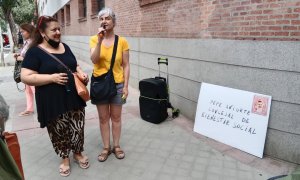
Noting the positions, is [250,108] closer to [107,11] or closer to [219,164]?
[219,164]

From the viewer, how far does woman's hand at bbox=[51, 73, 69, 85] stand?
3068 millimetres

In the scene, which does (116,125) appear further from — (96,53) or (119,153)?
(96,53)

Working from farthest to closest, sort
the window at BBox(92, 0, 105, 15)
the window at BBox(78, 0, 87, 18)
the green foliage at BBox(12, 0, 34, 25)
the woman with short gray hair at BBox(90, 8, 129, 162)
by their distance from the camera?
the green foliage at BBox(12, 0, 34, 25), the window at BBox(78, 0, 87, 18), the window at BBox(92, 0, 105, 15), the woman with short gray hair at BBox(90, 8, 129, 162)

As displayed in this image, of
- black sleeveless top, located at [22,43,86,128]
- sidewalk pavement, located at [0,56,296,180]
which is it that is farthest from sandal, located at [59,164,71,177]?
black sleeveless top, located at [22,43,86,128]

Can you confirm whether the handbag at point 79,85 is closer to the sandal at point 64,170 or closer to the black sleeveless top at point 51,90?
the black sleeveless top at point 51,90

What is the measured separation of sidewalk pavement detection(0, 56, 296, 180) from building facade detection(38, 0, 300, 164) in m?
0.41

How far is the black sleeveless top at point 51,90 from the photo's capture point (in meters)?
3.06

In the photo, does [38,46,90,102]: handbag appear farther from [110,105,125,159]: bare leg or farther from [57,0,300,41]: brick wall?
[57,0,300,41]: brick wall

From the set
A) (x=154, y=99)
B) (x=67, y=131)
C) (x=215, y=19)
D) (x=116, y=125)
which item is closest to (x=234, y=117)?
(x=154, y=99)

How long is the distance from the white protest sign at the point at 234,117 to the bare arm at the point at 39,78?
240 centimetres

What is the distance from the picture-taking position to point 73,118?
343cm

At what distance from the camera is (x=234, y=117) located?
4156mm

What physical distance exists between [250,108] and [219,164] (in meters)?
0.88

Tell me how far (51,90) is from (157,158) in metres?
1.64
